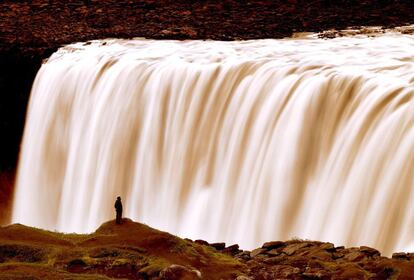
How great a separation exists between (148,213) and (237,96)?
2.48 metres

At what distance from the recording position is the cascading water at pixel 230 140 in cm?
978

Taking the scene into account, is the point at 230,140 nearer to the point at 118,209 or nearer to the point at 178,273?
the point at 118,209

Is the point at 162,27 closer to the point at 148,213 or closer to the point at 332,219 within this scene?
the point at 148,213

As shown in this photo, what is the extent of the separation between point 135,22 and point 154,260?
1391 cm

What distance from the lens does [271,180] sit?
11.2 metres

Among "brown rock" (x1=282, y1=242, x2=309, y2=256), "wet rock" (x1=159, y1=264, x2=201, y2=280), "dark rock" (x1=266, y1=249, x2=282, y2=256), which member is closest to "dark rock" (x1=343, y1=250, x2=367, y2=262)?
"brown rock" (x1=282, y1=242, x2=309, y2=256)

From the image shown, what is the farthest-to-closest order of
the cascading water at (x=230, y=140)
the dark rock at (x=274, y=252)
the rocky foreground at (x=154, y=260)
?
the cascading water at (x=230, y=140), the dark rock at (x=274, y=252), the rocky foreground at (x=154, y=260)

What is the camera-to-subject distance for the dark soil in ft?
56.5

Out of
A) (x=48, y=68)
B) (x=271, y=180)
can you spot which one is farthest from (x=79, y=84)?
(x=271, y=180)

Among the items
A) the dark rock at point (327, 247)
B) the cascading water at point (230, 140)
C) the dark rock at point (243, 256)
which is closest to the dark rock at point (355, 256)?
the dark rock at point (327, 247)

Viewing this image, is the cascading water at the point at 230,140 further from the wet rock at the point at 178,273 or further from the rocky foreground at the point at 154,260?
the wet rock at the point at 178,273

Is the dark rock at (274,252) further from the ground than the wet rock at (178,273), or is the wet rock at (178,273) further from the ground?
the wet rock at (178,273)

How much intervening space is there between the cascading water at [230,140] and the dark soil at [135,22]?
2.65 feet

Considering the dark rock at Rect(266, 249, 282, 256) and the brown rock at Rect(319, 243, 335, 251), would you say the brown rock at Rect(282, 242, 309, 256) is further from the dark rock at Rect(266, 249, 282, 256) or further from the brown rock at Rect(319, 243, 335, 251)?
the brown rock at Rect(319, 243, 335, 251)
